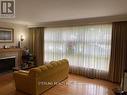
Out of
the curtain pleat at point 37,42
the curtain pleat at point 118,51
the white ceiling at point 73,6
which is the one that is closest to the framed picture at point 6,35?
the curtain pleat at point 37,42

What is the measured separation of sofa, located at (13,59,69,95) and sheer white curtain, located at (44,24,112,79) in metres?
1.55

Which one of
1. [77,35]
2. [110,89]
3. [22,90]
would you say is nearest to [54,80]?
[22,90]

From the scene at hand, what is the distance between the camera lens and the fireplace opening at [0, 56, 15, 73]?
532cm

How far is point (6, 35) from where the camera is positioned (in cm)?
550

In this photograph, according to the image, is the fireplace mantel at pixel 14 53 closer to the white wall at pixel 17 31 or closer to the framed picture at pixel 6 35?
the white wall at pixel 17 31

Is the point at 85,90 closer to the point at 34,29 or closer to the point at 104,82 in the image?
the point at 104,82

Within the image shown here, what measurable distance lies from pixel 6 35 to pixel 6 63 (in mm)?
1334

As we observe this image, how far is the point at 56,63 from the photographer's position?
157 inches

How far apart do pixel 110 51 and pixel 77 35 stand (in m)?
1.58

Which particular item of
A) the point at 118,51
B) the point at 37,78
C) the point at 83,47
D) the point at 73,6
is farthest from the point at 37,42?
the point at 118,51

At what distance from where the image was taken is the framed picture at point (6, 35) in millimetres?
5296

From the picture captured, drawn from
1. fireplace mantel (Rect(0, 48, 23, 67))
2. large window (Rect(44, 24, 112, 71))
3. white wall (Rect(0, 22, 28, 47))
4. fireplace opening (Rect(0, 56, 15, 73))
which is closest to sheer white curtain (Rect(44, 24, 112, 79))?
large window (Rect(44, 24, 112, 71))

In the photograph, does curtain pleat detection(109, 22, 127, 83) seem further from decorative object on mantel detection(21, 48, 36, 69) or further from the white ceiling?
decorative object on mantel detection(21, 48, 36, 69)

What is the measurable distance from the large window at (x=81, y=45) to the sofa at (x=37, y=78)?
5.13 ft
